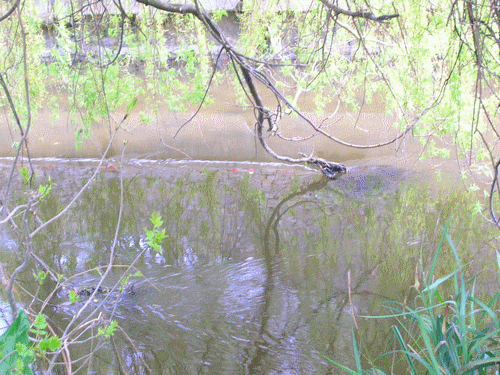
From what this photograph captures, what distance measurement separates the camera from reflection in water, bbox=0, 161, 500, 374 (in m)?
2.52

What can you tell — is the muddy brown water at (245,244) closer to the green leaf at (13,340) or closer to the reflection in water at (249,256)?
the reflection in water at (249,256)

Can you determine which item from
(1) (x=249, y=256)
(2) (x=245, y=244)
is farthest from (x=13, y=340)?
(2) (x=245, y=244)

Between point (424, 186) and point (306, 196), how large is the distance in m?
1.28

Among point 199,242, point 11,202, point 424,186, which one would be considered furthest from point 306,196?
point 11,202

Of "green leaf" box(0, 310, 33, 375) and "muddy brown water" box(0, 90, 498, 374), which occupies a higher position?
"green leaf" box(0, 310, 33, 375)

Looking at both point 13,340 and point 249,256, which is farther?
point 249,256

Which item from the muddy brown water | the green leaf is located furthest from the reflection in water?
the green leaf

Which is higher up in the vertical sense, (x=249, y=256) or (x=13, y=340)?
(x=13, y=340)

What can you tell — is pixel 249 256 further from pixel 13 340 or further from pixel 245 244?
pixel 13 340

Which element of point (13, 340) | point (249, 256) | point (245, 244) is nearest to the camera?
point (13, 340)

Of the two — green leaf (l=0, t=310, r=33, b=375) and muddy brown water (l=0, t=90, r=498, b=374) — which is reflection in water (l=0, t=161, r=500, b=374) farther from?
green leaf (l=0, t=310, r=33, b=375)

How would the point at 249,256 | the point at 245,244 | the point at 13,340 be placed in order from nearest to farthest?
the point at 13,340, the point at 249,256, the point at 245,244

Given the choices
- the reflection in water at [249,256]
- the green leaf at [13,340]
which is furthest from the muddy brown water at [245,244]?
the green leaf at [13,340]

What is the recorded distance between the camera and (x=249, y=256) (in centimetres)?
370
